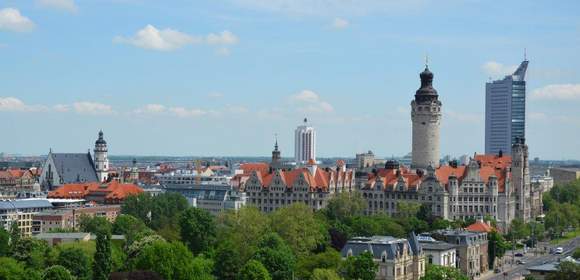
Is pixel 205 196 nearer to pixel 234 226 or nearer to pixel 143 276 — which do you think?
pixel 234 226

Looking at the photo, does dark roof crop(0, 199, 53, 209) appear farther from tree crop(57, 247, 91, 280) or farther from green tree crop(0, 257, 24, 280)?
green tree crop(0, 257, 24, 280)

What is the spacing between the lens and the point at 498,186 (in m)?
139

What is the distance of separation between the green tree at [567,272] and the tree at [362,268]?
537 inches

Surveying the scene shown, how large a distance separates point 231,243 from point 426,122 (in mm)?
70360

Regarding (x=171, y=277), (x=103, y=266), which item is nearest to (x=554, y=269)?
(x=171, y=277)

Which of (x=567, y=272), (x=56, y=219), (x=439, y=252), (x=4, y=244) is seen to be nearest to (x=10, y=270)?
(x=4, y=244)

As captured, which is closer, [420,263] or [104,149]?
[420,263]

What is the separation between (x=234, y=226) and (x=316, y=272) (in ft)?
83.2

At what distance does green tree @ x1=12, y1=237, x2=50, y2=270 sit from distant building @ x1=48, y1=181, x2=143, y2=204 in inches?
2521

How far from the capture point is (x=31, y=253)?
90.0 m

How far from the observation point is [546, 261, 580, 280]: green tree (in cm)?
7606

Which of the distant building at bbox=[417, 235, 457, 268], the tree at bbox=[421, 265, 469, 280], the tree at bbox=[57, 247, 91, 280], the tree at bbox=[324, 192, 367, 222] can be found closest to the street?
the distant building at bbox=[417, 235, 457, 268]

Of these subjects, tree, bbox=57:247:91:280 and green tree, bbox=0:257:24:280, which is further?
tree, bbox=57:247:91:280

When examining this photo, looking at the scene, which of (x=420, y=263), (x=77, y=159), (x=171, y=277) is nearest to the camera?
(x=171, y=277)
